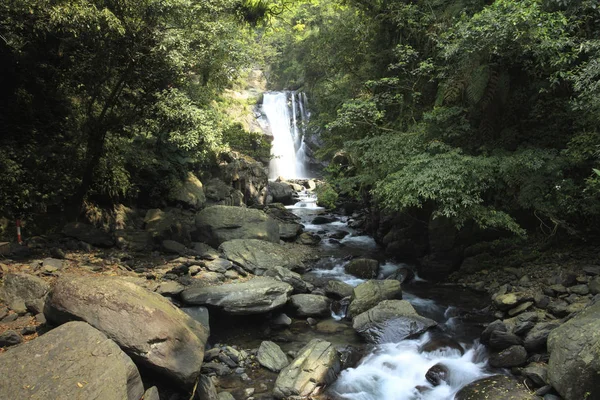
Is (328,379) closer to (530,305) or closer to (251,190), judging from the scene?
(530,305)

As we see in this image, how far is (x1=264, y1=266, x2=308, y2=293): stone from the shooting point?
9641mm

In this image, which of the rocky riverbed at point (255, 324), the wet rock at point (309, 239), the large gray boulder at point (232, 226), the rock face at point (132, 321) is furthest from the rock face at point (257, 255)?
the rock face at point (132, 321)

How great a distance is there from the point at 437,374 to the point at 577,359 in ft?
6.73

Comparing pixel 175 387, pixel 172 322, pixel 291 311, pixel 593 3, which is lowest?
pixel 291 311

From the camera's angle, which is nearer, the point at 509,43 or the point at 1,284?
→ the point at 1,284

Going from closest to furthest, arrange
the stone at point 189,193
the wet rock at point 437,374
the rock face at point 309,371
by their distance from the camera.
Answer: the rock face at point 309,371 → the wet rock at point 437,374 → the stone at point 189,193

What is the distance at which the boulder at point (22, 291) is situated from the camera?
6266mm

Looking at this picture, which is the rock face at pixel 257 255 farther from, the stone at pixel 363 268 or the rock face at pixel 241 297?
the rock face at pixel 241 297

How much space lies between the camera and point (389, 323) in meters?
7.96

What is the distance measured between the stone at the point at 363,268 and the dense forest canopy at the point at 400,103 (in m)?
2.70

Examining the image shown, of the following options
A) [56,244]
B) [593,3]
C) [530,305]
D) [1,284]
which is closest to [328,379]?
[530,305]

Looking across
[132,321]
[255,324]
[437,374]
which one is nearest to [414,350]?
[437,374]

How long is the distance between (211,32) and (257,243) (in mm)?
5998

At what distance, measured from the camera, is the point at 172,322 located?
228 inches
